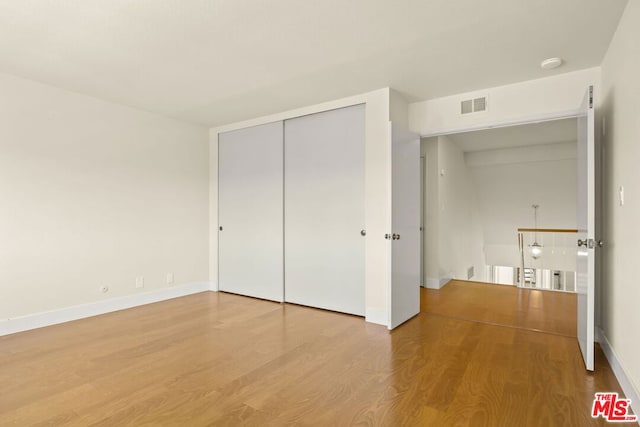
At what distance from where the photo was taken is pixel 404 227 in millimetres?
3600

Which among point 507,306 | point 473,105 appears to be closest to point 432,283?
point 507,306

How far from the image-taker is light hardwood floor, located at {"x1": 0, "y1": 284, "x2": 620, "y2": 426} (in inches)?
76.0

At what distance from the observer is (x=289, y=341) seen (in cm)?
305

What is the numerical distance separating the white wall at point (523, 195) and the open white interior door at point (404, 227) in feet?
12.8

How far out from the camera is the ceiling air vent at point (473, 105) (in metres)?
3.52

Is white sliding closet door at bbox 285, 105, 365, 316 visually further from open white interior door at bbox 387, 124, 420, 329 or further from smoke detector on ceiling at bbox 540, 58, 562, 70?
smoke detector on ceiling at bbox 540, 58, 562, 70

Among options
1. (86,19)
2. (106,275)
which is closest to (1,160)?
(106,275)

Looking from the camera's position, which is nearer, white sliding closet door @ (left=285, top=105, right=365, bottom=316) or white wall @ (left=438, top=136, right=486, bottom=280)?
white sliding closet door @ (left=285, top=105, right=365, bottom=316)

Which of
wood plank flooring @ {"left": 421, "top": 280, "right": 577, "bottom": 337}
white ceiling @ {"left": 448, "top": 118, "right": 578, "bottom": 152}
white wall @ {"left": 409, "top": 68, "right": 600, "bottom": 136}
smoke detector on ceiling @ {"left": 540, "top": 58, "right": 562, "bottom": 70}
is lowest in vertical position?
wood plank flooring @ {"left": 421, "top": 280, "right": 577, "bottom": 337}

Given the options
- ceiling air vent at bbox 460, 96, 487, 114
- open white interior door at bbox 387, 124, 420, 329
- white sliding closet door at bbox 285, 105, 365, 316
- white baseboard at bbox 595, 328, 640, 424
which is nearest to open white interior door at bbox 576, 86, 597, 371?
white baseboard at bbox 595, 328, 640, 424

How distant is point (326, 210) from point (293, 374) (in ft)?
6.69

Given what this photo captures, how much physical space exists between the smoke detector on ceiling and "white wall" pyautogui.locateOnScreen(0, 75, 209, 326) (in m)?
4.28

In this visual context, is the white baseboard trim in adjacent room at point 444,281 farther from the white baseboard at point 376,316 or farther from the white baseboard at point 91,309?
the white baseboard at point 91,309

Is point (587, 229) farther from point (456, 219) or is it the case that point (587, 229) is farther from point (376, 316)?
point (456, 219)
